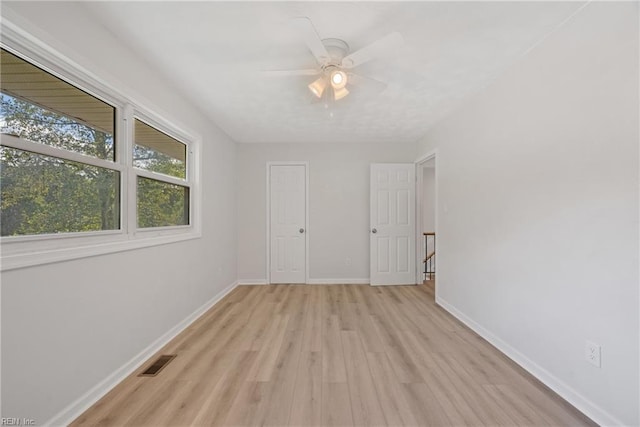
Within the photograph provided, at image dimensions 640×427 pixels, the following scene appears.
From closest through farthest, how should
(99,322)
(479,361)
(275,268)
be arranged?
(99,322) < (479,361) < (275,268)

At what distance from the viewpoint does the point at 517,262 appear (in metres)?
2.16

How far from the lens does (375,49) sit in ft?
5.61

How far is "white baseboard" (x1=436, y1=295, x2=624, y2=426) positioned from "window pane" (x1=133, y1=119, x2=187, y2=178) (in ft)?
11.2

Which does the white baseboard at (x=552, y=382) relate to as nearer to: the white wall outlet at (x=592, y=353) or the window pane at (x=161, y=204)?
the white wall outlet at (x=592, y=353)

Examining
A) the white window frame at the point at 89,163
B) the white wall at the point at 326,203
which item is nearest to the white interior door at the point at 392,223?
the white wall at the point at 326,203

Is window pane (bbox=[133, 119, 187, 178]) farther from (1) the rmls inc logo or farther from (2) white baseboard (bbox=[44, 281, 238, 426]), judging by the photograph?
(1) the rmls inc logo

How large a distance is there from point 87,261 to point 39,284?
286mm

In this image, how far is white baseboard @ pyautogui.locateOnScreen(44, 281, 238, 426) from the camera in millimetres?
1500

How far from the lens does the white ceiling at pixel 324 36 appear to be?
5.31ft

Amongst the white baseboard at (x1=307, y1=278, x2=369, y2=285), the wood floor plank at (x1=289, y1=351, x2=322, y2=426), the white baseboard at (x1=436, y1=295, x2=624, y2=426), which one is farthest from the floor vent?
the white baseboard at (x1=436, y1=295, x2=624, y2=426)

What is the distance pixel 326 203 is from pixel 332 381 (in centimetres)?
303

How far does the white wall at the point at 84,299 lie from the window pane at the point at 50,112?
188 millimetres

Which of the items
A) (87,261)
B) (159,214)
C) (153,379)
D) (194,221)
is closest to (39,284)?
(87,261)

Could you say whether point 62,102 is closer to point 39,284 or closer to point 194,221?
point 39,284
